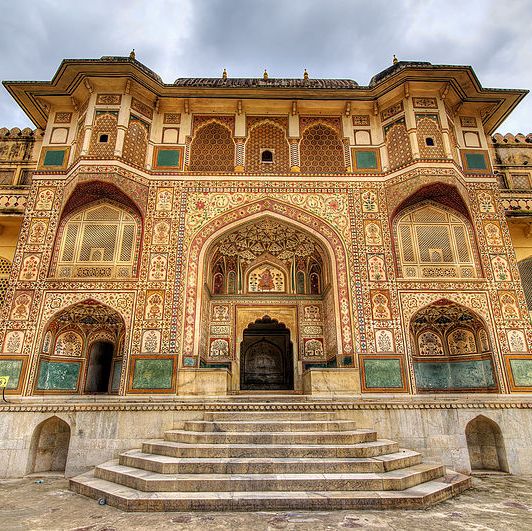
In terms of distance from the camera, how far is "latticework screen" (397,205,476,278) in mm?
10570

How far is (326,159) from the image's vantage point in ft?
39.0

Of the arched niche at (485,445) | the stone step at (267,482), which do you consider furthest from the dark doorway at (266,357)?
the stone step at (267,482)

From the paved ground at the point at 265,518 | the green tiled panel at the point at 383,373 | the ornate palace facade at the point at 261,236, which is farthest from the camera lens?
the ornate palace facade at the point at 261,236

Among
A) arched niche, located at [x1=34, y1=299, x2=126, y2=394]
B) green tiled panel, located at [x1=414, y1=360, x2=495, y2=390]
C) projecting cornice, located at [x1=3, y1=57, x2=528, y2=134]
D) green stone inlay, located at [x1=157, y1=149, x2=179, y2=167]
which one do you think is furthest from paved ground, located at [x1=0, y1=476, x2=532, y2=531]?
projecting cornice, located at [x1=3, y1=57, x2=528, y2=134]

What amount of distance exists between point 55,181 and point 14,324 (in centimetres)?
400

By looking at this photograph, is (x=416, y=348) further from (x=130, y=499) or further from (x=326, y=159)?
(x=130, y=499)

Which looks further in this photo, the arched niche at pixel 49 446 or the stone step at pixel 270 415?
the arched niche at pixel 49 446

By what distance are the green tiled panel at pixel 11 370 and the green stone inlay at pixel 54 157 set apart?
17.9 feet

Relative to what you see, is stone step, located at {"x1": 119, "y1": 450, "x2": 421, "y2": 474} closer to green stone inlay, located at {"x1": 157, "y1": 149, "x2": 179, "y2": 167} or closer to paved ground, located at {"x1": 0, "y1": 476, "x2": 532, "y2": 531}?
paved ground, located at {"x1": 0, "y1": 476, "x2": 532, "y2": 531}

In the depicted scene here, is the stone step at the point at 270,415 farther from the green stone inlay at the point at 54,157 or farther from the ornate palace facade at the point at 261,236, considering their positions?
the green stone inlay at the point at 54,157

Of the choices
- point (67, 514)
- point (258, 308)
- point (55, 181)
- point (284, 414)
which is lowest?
point (67, 514)

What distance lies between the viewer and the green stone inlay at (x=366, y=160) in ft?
38.2

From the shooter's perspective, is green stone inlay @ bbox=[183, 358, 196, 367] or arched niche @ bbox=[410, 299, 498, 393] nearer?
green stone inlay @ bbox=[183, 358, 196, 367]

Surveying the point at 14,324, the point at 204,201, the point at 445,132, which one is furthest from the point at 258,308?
the point at 445,132
